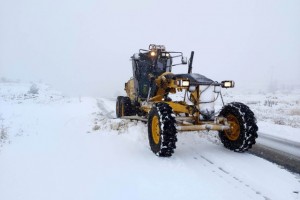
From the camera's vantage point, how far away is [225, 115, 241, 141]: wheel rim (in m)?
7.40

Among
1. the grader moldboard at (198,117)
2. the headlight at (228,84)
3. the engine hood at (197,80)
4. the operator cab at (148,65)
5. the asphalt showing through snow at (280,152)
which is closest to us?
the asphalt showing through snow at (280,152)

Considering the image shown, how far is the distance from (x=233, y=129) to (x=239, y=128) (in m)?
0.25

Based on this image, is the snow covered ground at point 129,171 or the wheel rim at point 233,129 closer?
the snow covered ground at point 129,171

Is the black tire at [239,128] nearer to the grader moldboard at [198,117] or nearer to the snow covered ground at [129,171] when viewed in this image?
the grader moldboard at [198,117]

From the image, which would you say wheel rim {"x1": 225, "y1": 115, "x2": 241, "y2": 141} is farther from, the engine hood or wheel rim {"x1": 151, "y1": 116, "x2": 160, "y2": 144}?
wheel rim {"x1": 151, "y1": 116, "x2": 160, "y2": 144}

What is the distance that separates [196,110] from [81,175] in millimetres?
3309

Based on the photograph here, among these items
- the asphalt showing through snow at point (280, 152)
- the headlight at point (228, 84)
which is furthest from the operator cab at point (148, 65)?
the asphalt showing through snow at point (280, 152)

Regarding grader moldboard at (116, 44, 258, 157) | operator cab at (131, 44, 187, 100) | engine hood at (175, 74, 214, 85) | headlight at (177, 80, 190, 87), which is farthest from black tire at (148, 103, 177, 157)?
operator cab at (131, 44, 187, 100)

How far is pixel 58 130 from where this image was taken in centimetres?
1005

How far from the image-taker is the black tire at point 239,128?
22.9ft

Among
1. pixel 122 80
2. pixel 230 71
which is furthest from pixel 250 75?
pixel 122 80

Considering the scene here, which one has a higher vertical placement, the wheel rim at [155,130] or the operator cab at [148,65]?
the operator cab at [148,65]

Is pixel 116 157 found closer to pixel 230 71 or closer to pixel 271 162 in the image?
pixel 271 162

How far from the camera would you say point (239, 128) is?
7242mm
